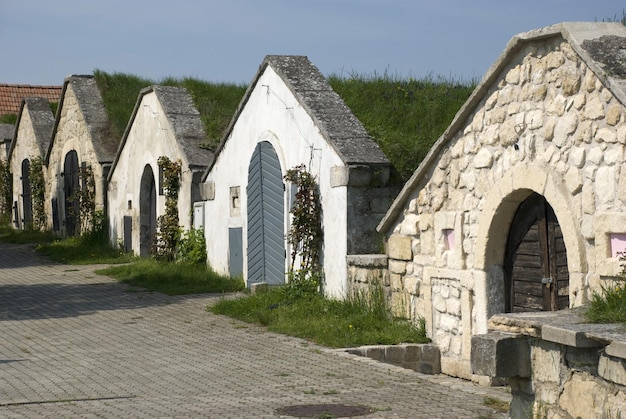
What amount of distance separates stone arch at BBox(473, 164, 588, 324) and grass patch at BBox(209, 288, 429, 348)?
1.44 metres

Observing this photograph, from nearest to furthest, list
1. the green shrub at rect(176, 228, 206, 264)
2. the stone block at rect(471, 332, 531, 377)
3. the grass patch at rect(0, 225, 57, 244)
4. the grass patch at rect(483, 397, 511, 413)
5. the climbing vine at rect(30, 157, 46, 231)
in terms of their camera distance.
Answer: the stone block at rect(471, 332, 531, 377), the grass patch at rect(483, 397, 511, 413), the green shrub at rect(176, 228, 206, 264), the grass patch at rect(0, 225, 57, 244), the climbing vine at rect(30, 157, 46, 231)

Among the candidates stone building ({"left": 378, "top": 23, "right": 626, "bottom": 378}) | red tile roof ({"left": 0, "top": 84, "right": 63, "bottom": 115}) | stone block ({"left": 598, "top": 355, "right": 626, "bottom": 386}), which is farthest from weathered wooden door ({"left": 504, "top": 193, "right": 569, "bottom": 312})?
red tile roof ({"left": 0, "top": 84, "right": 63, "bottom": 115})

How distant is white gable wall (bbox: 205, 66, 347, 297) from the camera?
1377cm

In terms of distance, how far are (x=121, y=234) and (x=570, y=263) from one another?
1558cm

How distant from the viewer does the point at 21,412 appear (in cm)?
812

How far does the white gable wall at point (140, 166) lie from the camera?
19906mm

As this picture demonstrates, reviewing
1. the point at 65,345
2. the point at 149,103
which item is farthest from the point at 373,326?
the point at 149,103

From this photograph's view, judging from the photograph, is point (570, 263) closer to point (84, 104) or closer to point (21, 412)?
point (21, 412)

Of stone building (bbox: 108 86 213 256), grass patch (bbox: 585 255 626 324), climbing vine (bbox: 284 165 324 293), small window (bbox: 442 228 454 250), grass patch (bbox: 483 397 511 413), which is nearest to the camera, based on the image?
grass patch (bbox: 585 255 626 324)

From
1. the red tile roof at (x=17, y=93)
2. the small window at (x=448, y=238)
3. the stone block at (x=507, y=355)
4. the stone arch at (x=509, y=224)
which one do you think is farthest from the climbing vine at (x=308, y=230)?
the red tile roof at (x=17, y=93)

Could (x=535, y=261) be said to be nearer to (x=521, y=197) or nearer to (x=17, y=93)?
(x=521, y=197)

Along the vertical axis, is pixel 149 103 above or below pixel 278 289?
above

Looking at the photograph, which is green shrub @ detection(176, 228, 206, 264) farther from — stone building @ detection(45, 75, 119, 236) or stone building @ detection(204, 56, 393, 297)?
stone building @ detection(45, 75, 119, 236)

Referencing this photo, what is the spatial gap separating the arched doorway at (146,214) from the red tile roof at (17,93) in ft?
58.7
